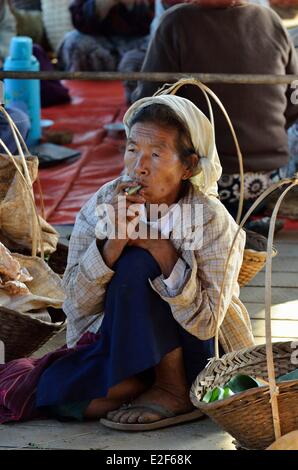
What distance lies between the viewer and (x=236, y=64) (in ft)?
11.0

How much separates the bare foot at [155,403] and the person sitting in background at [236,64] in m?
1.34

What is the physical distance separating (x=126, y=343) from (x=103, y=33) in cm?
442

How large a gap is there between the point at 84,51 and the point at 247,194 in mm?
2970

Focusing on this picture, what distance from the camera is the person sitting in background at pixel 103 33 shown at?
244 inches

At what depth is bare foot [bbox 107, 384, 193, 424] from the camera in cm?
217

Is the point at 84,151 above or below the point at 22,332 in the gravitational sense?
below

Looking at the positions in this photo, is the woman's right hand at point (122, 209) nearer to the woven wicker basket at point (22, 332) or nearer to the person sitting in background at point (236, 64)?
the woven wicker basket at point (22, 332)

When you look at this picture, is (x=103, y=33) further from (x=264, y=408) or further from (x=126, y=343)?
(x=264, y=408)

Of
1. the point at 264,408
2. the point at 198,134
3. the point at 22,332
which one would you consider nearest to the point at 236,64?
the point at 198,134

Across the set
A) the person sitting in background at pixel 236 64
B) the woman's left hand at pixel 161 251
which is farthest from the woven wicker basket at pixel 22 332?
the person sitting in background at pixel 236 64

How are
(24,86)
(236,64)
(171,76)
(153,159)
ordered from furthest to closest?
(24,86) < (236,64) < (171,76) < (153,159)

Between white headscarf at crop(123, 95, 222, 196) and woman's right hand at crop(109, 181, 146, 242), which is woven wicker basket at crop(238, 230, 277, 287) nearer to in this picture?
white headscarf at crop(123, 95, 222, 196)

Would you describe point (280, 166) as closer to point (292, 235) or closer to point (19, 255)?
point (292, 235)

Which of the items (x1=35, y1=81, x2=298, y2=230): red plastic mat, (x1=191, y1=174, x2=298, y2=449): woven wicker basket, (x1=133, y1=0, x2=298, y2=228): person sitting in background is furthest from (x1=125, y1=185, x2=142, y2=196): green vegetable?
(x1=35, y1=81, x2=298, y2=230): red plastic mat
